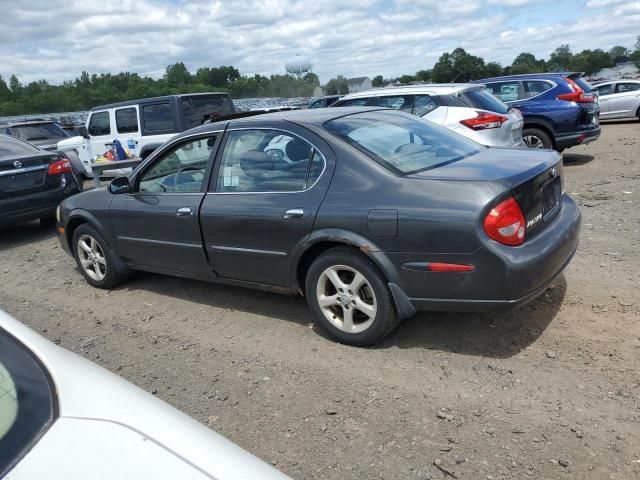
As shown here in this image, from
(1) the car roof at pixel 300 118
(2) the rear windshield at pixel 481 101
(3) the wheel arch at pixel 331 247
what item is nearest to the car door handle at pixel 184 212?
(1) the car roof at pixel 300 118

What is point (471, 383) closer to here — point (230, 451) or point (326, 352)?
point (326, 352)

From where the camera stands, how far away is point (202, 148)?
4.59m

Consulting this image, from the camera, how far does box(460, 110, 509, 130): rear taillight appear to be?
781 centimetres

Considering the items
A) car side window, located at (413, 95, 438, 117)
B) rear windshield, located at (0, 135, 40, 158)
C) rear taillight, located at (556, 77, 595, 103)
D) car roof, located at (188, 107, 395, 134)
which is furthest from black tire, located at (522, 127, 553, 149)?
rear windshield, located at (0, 135, 40, 158)

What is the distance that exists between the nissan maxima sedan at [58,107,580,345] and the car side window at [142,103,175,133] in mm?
5797

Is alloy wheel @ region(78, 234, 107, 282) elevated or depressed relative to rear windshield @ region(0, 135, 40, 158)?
depressed

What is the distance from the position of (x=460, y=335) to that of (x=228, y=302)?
2.11 metres

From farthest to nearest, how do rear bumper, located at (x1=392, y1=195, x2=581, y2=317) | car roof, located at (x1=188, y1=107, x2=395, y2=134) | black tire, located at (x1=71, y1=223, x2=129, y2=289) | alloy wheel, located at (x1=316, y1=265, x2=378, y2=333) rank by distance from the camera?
black tire, located at (x1=71, y1=223, x2=129, y2=289) → car roof, located at (x1=188, y1=107, x2=395, y2=134) → alloy wheel, located at (x1=316, y1=265, x2=378, y2=333) → rear bumper, located at (x1=392, y1=195, x2=581, y2=317)

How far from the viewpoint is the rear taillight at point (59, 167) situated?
27.4ft

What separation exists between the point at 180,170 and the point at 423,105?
465 centimetres

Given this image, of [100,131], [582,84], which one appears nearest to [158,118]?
[100,131]

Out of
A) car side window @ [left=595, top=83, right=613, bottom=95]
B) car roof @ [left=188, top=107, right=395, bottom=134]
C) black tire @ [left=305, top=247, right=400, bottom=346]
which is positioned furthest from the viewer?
car side window @ [left=595, top=83, right=613, bottom=95]

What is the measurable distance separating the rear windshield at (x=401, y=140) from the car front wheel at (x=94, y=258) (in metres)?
2.76

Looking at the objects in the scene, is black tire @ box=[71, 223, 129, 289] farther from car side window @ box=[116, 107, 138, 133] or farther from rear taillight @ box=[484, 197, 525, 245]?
car side window @ box=[116, 107, 138, 133]
